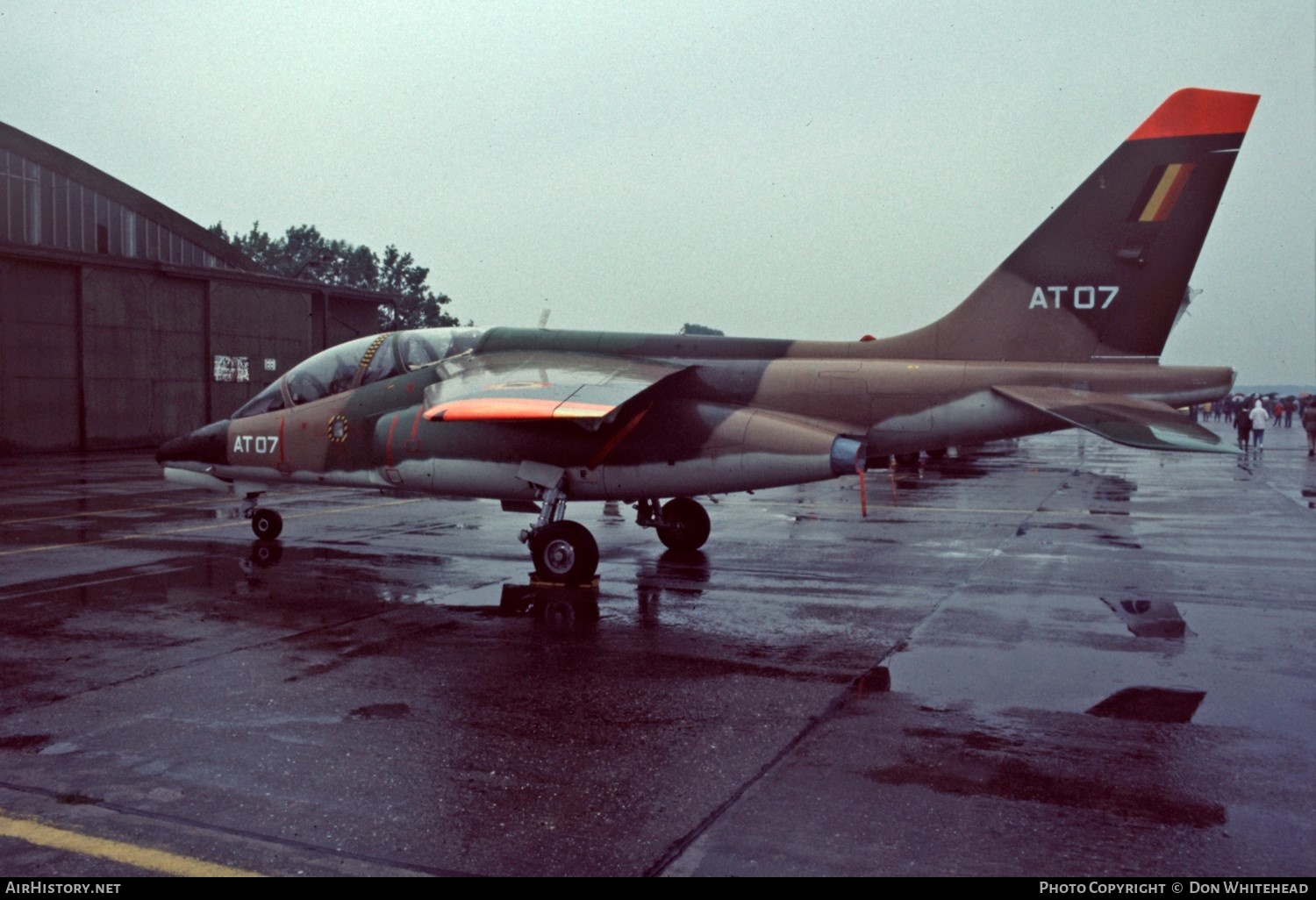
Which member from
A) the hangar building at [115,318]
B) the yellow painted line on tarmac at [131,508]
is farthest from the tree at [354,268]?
the yellow painted line on tarmac at [131,508]

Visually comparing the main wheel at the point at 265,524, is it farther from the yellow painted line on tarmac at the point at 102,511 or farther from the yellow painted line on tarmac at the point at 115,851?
the yellow painted line on tarmac at the point at 115,851

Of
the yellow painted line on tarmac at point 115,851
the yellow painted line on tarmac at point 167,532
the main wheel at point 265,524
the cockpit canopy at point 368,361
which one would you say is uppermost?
the cockpit canopy at point 368,361

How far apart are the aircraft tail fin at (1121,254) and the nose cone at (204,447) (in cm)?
946

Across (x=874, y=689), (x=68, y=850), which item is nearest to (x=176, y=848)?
(x=68, y=850)

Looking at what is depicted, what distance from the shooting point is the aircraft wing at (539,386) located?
32.7ft

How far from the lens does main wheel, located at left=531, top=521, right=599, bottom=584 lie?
34.7 feet

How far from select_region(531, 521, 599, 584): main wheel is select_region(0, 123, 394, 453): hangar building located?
2786 centimetres

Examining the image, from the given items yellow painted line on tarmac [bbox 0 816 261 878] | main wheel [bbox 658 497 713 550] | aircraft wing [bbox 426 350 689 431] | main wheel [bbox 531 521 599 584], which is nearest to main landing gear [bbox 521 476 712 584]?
main wheel [bbox 531 521 599 584]

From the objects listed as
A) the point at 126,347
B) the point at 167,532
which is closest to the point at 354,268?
the point at 126,347

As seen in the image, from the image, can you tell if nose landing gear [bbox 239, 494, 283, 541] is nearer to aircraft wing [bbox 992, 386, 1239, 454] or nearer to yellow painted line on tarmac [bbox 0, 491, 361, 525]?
yellow painted line on tarmac [bbox 0, 491, 361, 525]

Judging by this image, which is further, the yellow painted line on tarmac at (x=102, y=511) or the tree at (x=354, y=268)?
the tree at (x=354, y=268)

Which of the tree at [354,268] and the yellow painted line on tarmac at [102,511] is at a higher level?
the tree at [354,268]
